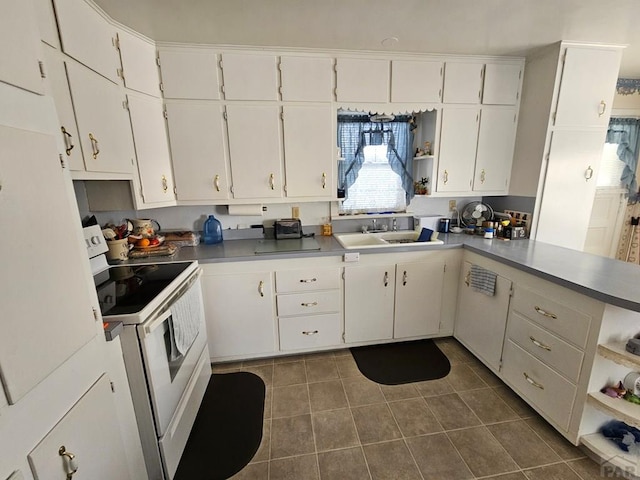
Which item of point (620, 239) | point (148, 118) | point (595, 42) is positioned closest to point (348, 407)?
point (148, 118)

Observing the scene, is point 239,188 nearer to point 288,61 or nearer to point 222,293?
point 222,293

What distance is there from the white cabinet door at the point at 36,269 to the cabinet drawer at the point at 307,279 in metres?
1.34

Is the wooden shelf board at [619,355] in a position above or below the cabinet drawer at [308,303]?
above

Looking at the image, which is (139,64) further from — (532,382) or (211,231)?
(532,382)

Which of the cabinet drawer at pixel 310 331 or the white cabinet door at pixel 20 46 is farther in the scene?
the cabinet drawer at pixel 310 331

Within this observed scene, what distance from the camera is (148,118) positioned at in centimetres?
205

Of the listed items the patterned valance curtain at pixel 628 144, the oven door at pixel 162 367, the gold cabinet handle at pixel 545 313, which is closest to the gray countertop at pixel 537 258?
the gold cabinet handle at pixel 545 313

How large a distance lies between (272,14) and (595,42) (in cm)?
243

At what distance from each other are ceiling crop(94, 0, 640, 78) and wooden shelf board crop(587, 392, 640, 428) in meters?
2.19

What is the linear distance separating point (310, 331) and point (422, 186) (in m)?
1.73

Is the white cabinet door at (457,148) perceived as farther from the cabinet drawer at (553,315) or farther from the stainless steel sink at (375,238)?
the cabinet drawer at (553,315)

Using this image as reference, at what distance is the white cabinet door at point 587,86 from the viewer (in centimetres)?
218

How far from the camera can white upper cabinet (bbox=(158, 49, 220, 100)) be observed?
2.09 metres

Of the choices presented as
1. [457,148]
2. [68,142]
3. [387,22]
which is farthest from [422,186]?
[68,142]
